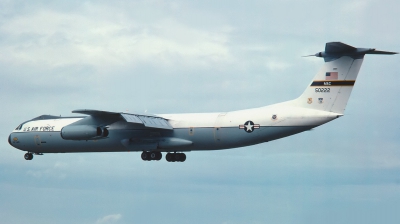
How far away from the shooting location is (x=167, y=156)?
3753 cm

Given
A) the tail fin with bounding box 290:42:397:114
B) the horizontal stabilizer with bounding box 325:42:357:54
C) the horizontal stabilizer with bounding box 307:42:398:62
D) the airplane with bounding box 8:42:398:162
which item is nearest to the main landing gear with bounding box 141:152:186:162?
the airplane with bounding box 8:42:398:162

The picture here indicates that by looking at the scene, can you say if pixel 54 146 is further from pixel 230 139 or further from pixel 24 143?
pixel 230 139

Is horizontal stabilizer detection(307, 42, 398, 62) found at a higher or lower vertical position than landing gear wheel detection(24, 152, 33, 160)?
higher

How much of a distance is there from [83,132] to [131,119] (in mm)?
2458

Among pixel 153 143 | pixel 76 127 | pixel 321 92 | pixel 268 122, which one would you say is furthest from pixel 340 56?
pixel 76 127

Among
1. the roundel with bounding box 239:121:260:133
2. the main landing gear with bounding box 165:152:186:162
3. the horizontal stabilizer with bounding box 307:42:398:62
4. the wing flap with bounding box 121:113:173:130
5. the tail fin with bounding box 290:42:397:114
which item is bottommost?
the main landing gear with bounding box 165:152:186:162

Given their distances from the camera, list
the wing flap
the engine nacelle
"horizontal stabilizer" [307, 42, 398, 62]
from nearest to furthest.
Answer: "horizontal stabilizer" [307, 42, 398, 62] → the wing flap → the engine nacelle

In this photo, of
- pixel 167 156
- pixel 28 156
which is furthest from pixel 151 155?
pixel 28 156

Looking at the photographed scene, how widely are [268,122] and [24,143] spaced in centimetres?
1452

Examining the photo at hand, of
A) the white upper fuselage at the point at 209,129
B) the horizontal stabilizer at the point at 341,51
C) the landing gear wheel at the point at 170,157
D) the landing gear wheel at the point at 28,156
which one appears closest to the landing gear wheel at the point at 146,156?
the white upper fuselage at the point at 209,129

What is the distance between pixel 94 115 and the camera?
35375 millimetres

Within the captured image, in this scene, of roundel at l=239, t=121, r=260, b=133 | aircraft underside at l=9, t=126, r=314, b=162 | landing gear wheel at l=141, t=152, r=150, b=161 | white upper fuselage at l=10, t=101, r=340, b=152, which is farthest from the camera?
landing gear wheel at l=141, t=152, r=150, b=161

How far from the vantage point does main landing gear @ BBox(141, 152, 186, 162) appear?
36.8 meters

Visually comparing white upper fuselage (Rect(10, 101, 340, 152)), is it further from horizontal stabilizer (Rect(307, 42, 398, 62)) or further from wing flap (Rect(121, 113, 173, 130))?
horizontal stabilizer (Rect(307, 42, 398, 62))
